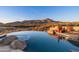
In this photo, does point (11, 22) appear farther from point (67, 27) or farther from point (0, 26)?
point (67, 27)

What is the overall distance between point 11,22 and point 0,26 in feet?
0.45

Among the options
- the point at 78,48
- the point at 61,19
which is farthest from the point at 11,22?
the point at 78,48

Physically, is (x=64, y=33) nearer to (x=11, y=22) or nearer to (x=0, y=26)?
(x=11, y=22)

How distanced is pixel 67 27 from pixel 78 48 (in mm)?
277

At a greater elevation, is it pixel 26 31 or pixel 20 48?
pixel 26 31

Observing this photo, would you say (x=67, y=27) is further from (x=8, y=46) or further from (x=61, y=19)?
(x=8, y=46)

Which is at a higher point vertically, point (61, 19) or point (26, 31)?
point (61, 19)

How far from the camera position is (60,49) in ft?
5.82

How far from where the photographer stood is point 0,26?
1.79 meters

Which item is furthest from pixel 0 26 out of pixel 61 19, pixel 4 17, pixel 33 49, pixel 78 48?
pixel 78 48

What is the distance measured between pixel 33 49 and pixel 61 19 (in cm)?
49
